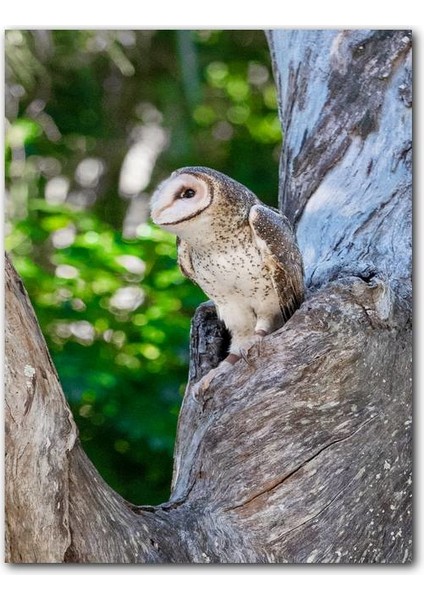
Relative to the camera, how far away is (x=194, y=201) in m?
2.19

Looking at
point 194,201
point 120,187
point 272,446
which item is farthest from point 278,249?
point 120,187

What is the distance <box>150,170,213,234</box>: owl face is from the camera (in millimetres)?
2184

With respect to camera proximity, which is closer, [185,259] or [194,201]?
[194,201]

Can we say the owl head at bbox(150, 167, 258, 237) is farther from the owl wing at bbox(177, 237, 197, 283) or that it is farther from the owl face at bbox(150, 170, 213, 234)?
the owl wing at bbox(177, 237, 197, 283)

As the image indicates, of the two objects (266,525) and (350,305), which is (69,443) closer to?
(266,525)

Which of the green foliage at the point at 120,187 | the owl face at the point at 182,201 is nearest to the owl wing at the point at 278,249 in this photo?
the owl face at the point at 182,201

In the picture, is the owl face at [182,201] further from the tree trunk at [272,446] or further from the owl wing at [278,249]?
the tree trunk at [272,446]

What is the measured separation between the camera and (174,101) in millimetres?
4023

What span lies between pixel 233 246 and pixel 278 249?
9 cm

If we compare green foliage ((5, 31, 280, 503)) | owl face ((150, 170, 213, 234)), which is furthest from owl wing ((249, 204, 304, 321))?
green foliage ((5, 31, 280, 503))

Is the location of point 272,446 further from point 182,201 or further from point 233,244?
point 182,201

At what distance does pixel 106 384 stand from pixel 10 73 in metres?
1.00
